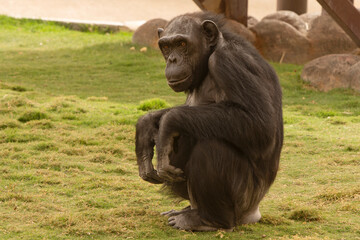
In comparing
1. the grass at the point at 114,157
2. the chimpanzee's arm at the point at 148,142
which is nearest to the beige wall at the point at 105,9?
the grass at the point at 114,157

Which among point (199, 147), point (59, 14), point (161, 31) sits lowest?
point (59, 14)

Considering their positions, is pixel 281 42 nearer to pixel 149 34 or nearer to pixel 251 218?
pixel 149 34

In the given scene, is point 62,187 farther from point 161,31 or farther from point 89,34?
point 89,34

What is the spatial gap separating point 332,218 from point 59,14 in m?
15.1

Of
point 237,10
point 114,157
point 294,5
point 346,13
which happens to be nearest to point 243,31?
point 237,10

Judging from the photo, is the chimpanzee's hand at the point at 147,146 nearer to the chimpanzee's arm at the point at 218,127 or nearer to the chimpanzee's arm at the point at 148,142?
the chimpanzee's arm at the point at 148,142

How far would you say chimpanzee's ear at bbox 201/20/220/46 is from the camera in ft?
13.1

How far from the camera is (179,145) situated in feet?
13.1

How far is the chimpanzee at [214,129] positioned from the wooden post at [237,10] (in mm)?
7077

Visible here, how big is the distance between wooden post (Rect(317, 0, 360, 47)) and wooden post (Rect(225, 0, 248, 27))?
2253 millimetres

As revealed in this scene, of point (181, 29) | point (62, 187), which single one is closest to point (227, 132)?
point (181, 29)

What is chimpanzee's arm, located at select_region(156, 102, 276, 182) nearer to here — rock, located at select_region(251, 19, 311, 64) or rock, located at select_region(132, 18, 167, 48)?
rock, located at select_region(251, 19, 311, 64)

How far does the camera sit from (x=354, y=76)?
9289 millimetres

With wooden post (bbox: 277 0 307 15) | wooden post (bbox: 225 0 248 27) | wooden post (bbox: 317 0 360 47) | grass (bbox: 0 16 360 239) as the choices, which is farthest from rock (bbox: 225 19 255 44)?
wooden post (bbox: 277 0 307 15)
